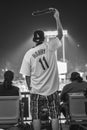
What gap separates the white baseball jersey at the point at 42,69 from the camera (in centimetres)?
230

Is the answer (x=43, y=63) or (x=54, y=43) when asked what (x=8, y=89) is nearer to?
(x=43, y=63)

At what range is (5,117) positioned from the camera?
7.64 feet

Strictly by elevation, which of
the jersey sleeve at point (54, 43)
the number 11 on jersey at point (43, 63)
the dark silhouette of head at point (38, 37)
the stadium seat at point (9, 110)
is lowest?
the stadium seat at point (9, 110)

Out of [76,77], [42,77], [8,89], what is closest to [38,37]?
[42,77]

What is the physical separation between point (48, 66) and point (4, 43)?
845 cm

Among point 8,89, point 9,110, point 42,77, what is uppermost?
point 42,77

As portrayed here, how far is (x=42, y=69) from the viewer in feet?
7.56

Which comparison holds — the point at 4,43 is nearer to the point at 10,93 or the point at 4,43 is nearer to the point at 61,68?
the point at 61,68

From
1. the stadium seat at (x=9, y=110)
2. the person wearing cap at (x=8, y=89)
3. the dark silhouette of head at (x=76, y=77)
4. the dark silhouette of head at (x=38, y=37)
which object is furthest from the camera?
the dark silhouette of head at (x=76, y=77)

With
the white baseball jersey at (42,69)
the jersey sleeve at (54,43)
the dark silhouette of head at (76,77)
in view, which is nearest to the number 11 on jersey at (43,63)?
the white baseball jersey at (42,69)

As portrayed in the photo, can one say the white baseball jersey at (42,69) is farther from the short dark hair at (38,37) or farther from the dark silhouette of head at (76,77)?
the dark silhouette of head at (76,77)

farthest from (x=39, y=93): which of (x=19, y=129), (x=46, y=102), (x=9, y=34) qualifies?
(x=9, y=34)

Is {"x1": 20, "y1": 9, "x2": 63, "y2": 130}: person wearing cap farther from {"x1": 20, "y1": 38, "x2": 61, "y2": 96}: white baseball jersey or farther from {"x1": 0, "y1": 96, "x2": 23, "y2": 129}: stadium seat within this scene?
{"x1": 0, "y1": 96, "x2": 23, "y2": 129}: stadium seat

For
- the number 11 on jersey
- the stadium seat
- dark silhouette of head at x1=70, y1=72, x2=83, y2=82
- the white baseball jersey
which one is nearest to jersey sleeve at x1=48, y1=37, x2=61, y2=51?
the white baseball jersey
